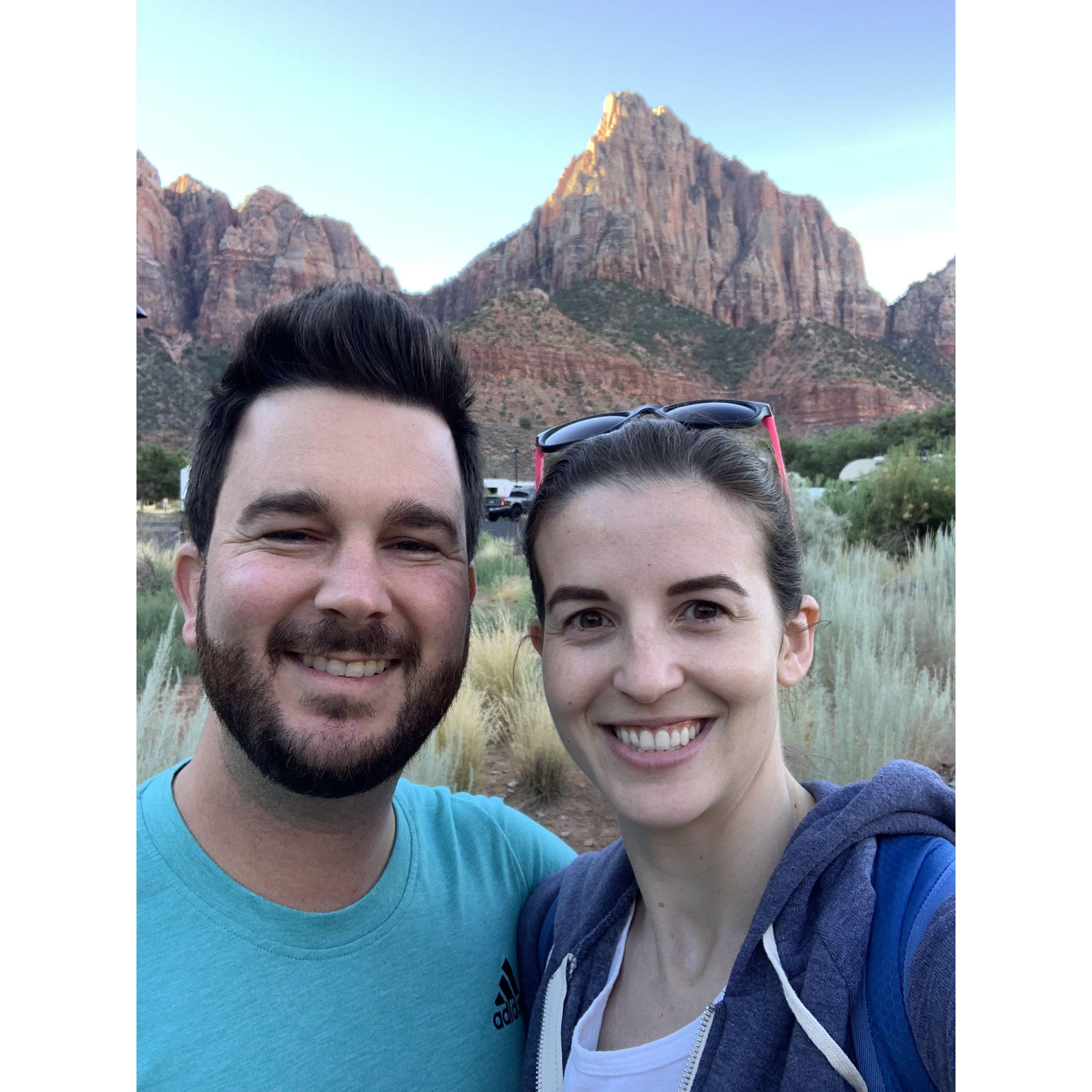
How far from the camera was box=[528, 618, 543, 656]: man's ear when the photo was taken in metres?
1.67

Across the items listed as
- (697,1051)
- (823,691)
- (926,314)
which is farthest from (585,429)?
(926,314)

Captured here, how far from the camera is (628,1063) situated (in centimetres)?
131

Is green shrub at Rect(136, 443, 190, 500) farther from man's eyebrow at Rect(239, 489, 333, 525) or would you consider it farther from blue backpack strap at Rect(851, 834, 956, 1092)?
blue backpack strap at Rect(851, 834, 956, 1092)

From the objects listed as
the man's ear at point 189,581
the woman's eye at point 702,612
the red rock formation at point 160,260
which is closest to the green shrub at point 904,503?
the woman's eye at point 702,612

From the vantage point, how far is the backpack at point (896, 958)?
1.00m

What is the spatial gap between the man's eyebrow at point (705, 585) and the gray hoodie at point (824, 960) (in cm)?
41

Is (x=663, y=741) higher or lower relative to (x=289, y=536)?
lower

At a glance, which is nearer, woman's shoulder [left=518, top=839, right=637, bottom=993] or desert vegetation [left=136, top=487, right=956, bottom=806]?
woman's shoulder [left=518, top=839, right=637, bottom=993]

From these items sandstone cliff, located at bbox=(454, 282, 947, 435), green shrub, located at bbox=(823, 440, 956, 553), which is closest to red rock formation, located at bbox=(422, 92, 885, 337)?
sandstone cliff, located at bbox=(454, 282, 947, 435)

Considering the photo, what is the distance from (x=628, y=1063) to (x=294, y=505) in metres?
1.30

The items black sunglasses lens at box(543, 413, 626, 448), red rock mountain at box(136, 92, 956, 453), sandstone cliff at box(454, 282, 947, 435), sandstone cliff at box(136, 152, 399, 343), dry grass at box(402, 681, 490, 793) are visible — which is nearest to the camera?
black sunglasses lens at box(543, 413, 626, 448)

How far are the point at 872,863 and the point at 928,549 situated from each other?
6.20m

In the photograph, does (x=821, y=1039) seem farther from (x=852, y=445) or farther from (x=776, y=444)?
(x=852, y=445)
